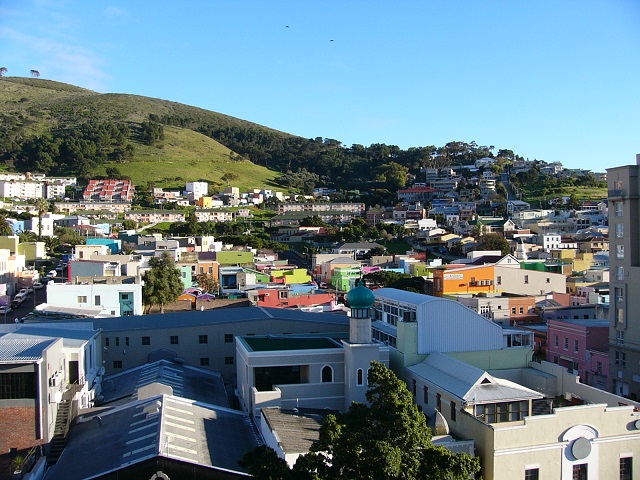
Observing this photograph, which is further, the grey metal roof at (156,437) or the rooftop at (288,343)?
the rooftop at (288,343)

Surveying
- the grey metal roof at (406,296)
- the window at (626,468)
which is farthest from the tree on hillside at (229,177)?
the window at (626,468)

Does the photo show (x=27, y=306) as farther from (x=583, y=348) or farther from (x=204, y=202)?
(x=204, y=202)

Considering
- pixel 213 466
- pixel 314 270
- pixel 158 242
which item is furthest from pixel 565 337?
pixel 158 242

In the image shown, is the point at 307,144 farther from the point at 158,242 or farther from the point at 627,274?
the point at 627,274

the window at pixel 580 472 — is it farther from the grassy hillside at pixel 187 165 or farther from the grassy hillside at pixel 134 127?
the grassy hillside at pixel 187 165

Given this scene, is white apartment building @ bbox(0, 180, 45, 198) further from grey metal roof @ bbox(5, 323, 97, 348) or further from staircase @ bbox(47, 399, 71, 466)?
staircase @ bbox(47, 399, 71, 466)

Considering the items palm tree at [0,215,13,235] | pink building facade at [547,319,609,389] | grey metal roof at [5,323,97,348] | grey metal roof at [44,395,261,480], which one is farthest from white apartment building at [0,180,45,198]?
grey metal roof at [44,395,261,480]
